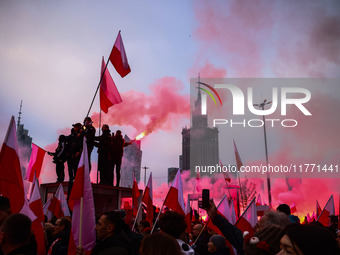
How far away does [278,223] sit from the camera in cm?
329

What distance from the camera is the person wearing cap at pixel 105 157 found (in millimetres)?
14391

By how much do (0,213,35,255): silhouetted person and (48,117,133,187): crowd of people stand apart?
9.52 metres

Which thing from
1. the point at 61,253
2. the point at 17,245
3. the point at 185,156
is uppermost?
the point at 185,156

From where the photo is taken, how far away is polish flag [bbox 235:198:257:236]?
6.58m

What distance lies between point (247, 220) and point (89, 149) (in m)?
8.51

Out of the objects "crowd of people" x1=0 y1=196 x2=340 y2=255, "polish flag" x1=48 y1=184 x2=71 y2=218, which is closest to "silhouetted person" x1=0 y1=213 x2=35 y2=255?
"crowd of people" x1=0 y1=196 x2=340 y2=255

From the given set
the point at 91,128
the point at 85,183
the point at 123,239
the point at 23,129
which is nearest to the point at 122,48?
the point at 91,128

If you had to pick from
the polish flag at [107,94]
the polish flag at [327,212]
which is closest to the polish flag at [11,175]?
the polish flag at [327,212]

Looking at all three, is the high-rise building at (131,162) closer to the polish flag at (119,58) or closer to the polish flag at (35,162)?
the polish flag at (119,58)

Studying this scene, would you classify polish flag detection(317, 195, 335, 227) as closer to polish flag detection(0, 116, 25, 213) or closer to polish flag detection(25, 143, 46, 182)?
polish flag detection(0, 116, 25, 213)

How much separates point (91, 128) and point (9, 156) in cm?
873

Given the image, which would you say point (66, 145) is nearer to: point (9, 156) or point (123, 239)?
point (9, 156)

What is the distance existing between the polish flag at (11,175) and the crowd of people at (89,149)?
7841 millimetres

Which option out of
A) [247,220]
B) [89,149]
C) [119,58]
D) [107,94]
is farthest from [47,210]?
[119,58]
